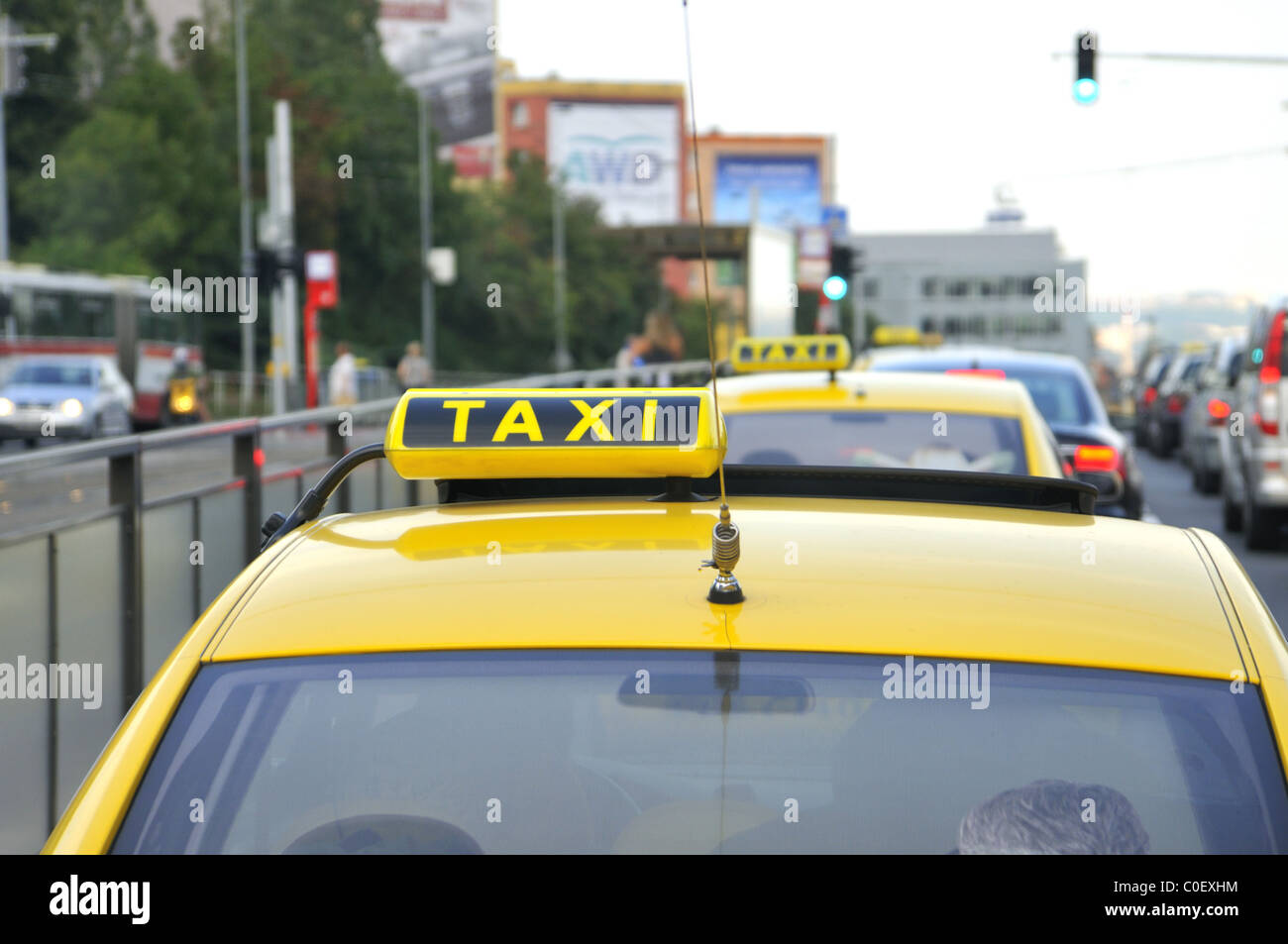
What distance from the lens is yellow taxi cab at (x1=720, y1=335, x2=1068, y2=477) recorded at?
277 inches

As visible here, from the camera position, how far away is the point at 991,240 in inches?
6555

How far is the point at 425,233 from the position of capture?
67.2m

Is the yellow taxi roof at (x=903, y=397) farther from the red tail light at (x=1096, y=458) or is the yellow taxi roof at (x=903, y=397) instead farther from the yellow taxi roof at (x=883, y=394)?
the red tail light at (x=1096, y=458)

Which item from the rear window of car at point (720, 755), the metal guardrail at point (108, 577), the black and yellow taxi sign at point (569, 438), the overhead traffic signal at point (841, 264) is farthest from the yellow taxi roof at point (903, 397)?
the overhead traffic signal at point (841, 264)

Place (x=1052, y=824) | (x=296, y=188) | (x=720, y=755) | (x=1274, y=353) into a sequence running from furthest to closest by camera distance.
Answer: (x=296, y=188), (x=1274, y=353), (x=720, y=755), (x=1052, y=824)

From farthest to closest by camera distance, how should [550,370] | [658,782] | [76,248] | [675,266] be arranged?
[675,266] < [550,370] < [76,248] < [658,782]

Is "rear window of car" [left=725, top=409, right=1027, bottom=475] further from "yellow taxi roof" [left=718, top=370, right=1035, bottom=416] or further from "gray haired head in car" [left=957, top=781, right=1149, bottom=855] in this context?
"gray haired head in car" [left=957, top=781, right=1149, bottom=855]

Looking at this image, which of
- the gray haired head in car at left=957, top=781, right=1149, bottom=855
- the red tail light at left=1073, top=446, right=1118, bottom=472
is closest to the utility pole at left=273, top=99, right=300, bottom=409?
the red tail light at left=1073, top=446, right=1118, bottom=472

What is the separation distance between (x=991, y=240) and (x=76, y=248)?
12783cm

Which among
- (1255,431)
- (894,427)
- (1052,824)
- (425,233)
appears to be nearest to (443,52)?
(425,233)

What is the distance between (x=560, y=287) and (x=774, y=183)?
310 ft

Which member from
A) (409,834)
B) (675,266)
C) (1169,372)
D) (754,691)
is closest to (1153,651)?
(754,691)

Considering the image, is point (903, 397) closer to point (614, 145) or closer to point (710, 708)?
point (710, 708)
